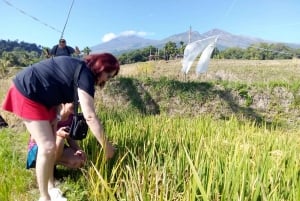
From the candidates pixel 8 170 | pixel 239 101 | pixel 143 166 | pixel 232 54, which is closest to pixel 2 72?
pixel 239 101

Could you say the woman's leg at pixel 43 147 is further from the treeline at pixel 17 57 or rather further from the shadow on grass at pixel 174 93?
the treeline at pixel 17 57

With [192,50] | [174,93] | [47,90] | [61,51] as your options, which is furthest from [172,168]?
[192,50]

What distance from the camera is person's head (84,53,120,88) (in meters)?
2.47

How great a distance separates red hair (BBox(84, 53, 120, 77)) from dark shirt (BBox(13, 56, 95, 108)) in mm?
44

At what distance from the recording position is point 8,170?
3400 millimetres

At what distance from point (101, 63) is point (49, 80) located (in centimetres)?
35

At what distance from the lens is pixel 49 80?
2.48m

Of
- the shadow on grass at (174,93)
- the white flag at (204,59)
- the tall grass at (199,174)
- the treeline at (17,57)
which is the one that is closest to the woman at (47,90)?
the tall grass at (199,174)

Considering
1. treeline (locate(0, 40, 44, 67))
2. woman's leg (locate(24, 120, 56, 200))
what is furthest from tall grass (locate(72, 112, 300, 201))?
treeline (locate(0, 40, 44, 67))

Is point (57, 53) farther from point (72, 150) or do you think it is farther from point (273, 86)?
point (273, 86)

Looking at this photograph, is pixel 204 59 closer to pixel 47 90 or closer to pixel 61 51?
pixel 61 51

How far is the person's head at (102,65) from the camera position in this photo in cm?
247

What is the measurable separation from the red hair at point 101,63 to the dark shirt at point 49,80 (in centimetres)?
4

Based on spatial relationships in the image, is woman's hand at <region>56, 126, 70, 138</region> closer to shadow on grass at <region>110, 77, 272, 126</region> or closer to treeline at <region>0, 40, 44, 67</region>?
shadow on grass at <region>110, 77, 272, 126</region>
